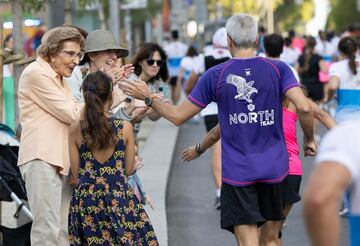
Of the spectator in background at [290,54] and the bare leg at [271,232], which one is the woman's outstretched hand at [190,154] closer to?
the bare leg at [271,232]

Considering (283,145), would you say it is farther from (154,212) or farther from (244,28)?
(154,212)

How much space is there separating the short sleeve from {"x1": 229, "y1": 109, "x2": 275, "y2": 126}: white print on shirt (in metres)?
3.27

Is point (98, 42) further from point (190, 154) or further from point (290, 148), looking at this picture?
point (290, 148)

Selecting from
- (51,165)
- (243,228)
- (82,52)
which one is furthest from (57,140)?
(243,228)

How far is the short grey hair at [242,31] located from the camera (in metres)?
6.89

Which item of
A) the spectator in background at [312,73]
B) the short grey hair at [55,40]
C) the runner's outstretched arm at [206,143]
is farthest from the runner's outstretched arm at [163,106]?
the spectator in background at [312,73]

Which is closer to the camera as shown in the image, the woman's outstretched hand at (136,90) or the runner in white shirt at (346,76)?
the woman's outstretched hand at (136,90)

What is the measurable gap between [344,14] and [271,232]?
88465 mm

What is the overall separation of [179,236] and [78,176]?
151 inches

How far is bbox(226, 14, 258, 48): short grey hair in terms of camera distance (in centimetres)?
689

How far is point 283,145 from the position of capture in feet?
22.9

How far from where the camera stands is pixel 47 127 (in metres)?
7.26

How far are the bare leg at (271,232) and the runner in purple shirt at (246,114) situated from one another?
48 cm

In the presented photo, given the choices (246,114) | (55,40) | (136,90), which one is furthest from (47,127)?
(246,114)
